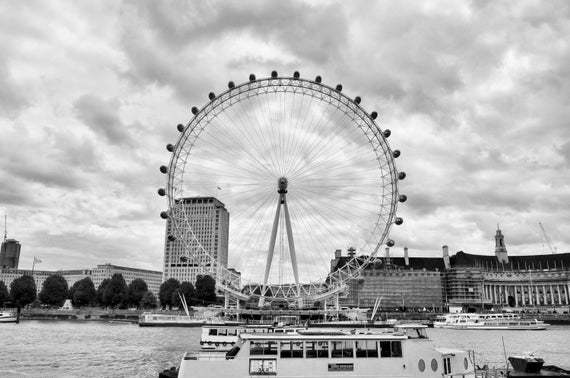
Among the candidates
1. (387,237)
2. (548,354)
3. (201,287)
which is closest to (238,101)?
(387,237)

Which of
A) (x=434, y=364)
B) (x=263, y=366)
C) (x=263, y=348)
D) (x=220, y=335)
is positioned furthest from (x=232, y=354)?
(x=220, y=335)

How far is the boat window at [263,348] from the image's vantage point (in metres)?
30.1

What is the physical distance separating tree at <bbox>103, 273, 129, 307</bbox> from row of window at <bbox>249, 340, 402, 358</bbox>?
146 meters

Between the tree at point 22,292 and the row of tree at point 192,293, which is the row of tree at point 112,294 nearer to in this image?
the row of tree at point 192,293

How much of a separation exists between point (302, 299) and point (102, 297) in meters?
102

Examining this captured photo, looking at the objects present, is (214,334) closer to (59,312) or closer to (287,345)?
(287,345)

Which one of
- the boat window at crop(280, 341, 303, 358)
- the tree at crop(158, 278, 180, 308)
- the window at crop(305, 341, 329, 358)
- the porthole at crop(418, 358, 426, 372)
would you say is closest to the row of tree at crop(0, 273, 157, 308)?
the tree at crop(158, 278, 180, 308)

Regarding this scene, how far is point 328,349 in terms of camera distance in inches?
1194

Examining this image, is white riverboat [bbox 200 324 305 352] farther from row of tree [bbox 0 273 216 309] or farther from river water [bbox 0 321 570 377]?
row of tree [bbox 0 273 216 309]

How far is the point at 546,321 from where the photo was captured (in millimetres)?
169750

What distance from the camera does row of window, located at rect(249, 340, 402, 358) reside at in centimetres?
3022

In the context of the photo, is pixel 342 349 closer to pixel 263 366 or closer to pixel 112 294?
pixel 263 366

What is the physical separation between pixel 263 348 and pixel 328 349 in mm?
3859


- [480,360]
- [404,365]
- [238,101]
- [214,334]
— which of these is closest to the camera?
[404,365]
